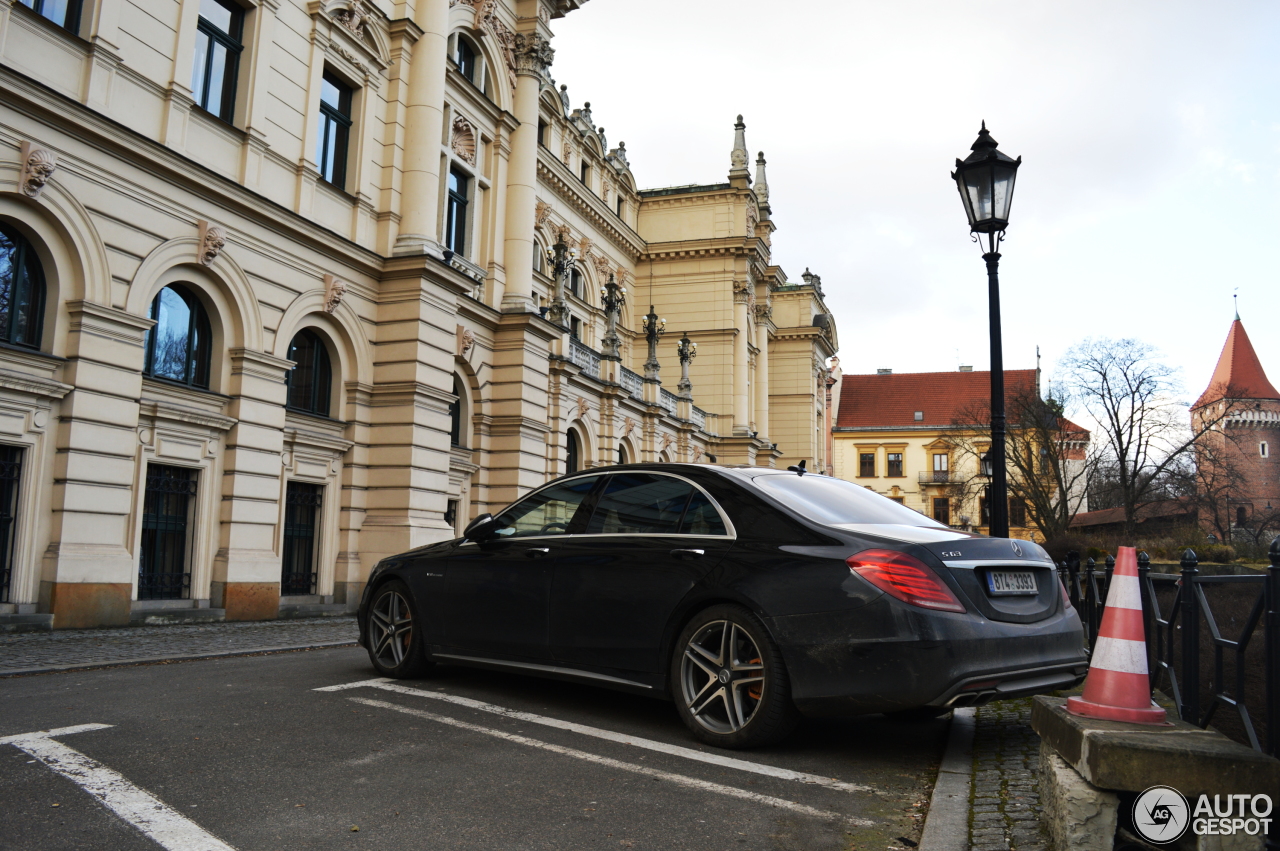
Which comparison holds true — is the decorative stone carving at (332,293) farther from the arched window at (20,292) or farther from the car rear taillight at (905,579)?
the car rear taillight at (905,579)

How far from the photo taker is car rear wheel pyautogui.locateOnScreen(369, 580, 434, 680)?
7.02 meters

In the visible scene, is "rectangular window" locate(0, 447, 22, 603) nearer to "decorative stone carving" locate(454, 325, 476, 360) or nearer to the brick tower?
"decorative stone carving" locate(454, 325, 476, 360)

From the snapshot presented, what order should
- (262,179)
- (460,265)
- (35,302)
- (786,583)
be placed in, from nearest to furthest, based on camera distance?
(786,583), (35,302), (262,179), (460,265)

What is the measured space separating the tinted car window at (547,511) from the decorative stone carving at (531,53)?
68.6ft

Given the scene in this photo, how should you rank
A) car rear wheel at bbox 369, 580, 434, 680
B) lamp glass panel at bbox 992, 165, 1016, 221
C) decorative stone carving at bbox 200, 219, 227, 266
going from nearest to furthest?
car rear wheel at bbox 369, 580, 434, 680, lamp glass panel at bbox 992, 165, 1016, 221, decorative stone carving at bbox 200, 219, 227, 266

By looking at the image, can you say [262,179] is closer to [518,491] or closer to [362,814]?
[518,491]

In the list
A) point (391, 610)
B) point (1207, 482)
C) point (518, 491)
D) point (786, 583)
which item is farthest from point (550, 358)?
point (1207, 482)

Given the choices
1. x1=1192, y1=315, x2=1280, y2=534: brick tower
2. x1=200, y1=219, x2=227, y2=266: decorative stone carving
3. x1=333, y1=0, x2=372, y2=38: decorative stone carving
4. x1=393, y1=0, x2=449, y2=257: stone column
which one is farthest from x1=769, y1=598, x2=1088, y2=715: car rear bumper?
x1=1192, y1=315, x2=1280, y2=534: brick tower

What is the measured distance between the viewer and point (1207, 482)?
151 ft

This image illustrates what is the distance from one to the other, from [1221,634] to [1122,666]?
99cm

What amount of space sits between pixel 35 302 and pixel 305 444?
17.8ft

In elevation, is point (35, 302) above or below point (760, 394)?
below

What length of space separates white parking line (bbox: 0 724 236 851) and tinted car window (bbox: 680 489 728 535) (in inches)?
113

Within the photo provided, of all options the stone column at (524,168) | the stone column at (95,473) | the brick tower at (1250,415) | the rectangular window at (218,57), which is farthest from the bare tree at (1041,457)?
the stone column at (95,473)
